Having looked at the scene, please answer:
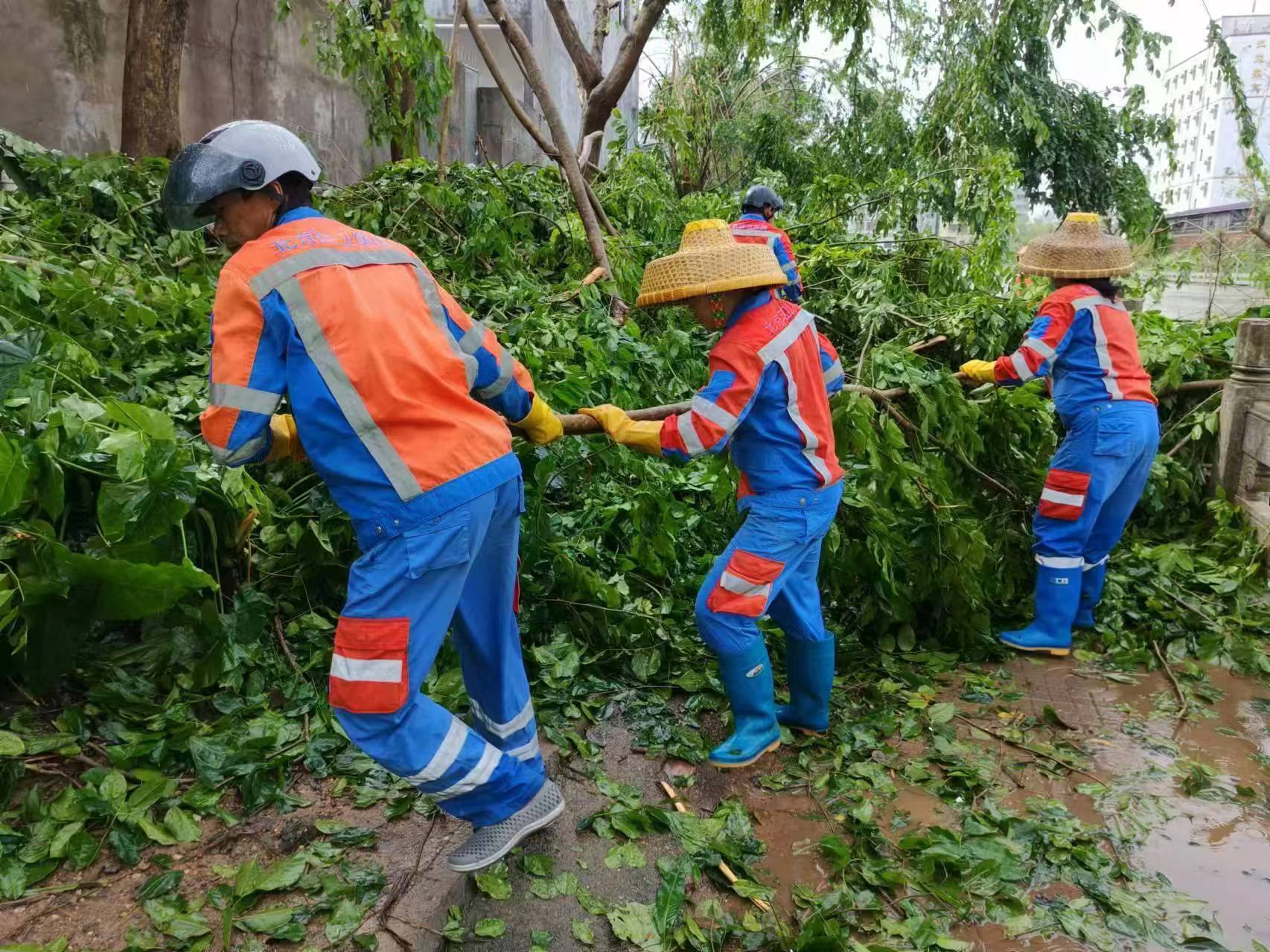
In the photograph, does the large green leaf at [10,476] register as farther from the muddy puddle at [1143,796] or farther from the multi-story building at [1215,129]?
the multi-story building at [1215,129]

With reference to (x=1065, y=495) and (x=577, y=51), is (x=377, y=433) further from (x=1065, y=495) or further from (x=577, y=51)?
(x=577, y=51)

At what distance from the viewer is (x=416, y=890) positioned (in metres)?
2.40

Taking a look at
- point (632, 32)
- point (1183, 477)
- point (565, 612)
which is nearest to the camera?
point (565, 612)

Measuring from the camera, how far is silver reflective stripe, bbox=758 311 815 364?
2.90 meters

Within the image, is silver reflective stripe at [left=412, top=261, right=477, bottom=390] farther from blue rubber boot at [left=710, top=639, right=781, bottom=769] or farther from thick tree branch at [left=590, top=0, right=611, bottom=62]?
thick tree branch at [left=590, top=0, right=611, bottom=62]

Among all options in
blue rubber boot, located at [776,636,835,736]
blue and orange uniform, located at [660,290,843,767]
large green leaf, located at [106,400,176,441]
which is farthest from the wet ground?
large green leaf, located at [106,400,176,441]

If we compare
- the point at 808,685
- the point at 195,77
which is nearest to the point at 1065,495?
the point at 808,685

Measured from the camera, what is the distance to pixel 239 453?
2.18 m

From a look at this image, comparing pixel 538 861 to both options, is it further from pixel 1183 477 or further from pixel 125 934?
pixel 1183 477

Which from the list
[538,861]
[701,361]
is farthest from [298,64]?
[538,861]

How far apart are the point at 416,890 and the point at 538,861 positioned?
0.36 meters

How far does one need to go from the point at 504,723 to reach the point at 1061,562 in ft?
9.54

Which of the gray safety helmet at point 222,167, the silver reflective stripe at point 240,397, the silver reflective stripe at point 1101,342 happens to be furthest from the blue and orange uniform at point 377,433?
the silver reflective stripe at point 1101,342

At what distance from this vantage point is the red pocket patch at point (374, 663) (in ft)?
7.09
